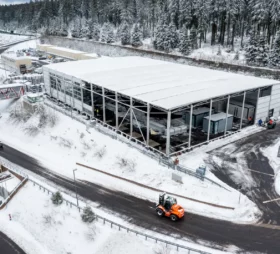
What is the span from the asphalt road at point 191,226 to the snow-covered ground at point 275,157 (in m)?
7.29

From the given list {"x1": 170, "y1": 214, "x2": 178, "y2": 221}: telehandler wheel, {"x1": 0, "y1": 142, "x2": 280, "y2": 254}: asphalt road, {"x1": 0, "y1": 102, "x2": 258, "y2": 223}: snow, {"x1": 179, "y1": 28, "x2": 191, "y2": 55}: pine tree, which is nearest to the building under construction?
{"x1": 0, "y1": 102, "x2": 258, "y2": 223}: snow

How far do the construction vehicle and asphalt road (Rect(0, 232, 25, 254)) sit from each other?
1294cm

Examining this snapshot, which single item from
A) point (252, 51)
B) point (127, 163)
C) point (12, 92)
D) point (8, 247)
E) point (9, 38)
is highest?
point (252, 51)

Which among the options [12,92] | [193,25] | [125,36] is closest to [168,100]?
[12,92]

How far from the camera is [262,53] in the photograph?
222ft

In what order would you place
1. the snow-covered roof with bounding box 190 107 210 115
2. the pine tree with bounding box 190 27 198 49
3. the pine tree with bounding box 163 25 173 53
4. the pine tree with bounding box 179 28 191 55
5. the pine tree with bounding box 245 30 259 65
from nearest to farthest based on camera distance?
1. the snow-covered roof with bounding box 190 107 210 115
2. the pine tree with bounding box 245 30 259 65
3. the pine tree with bounding box 179 28 191 55
4. the pine tree with bounding box 190 27 198 49
5. the pine tree with bounding box 163 25 173 53

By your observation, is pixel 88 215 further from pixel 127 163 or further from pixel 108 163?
pixel 108 163

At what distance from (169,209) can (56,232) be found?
10.8 metres

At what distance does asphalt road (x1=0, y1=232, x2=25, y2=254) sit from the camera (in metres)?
28.2

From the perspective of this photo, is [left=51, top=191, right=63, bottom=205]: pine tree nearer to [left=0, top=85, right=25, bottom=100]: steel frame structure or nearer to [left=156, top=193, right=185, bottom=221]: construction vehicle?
→ [left=156, top=193, right=185, bottom=221]: construction vehicle

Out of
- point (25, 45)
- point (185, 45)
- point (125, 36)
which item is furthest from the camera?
point (25, 45)

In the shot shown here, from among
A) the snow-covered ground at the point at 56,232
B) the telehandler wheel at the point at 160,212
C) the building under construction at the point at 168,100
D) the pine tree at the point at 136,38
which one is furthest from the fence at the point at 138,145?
the pine tree at the point at 136,38

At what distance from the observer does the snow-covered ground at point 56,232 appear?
25656mm

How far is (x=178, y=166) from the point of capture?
3422cm
